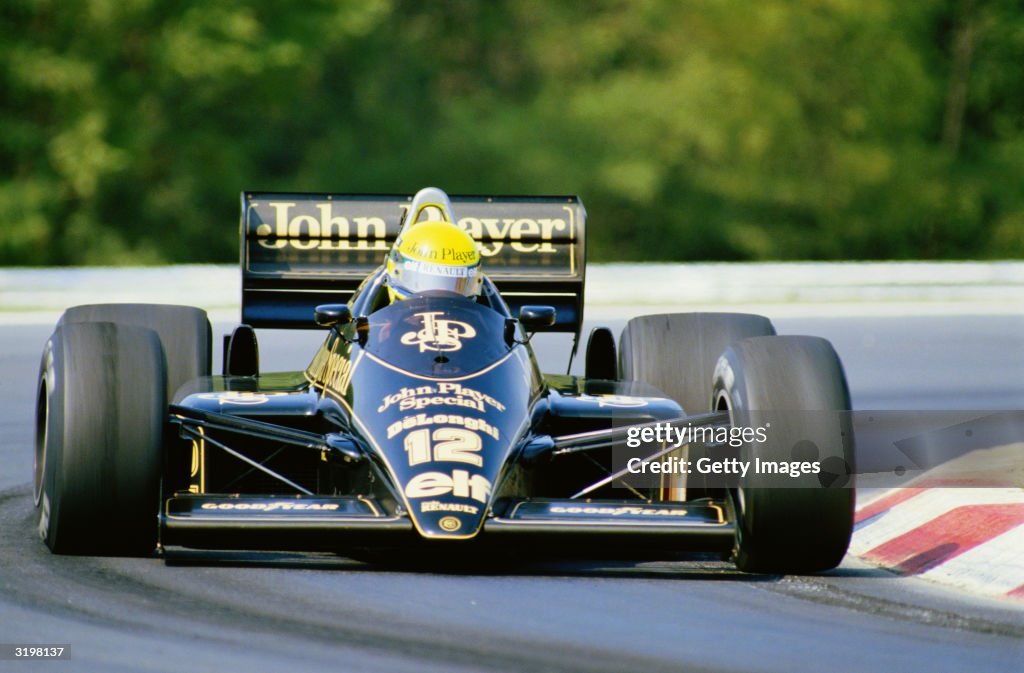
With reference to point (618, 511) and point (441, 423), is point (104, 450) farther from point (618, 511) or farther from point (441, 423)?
point (618, 511)

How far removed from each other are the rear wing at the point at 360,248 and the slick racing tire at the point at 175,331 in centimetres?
62

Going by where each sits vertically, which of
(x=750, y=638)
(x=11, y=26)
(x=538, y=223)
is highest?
(x=11, y=26)

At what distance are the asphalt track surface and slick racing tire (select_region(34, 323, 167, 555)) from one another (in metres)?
0.14

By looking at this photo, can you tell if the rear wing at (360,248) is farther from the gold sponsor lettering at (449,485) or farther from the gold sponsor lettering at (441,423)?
the gold sponsor lettering at (449,485)

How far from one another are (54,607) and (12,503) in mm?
2412

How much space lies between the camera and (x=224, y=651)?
5.10m

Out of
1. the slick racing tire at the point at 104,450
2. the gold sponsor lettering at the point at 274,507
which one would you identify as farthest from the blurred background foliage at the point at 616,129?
the gold sponsor lettering at the point at 274,507

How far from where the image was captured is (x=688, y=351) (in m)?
8.86

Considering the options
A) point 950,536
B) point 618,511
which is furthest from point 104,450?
point 950,536

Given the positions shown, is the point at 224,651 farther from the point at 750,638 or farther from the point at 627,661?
the point at 750,638

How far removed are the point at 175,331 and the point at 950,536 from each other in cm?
395

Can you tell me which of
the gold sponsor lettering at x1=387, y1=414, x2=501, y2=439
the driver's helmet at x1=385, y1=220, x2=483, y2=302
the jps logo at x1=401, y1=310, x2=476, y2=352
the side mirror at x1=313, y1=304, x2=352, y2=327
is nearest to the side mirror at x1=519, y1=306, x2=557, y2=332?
the driver's helmet at x1=385, y1=220, x2=483, y2=302

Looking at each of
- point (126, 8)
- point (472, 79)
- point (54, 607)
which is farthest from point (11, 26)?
point (54, 607)

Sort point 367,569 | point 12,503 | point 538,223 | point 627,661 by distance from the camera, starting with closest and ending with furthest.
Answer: point 627,661 < point 367,569 < point 12,503 < point 538,223
